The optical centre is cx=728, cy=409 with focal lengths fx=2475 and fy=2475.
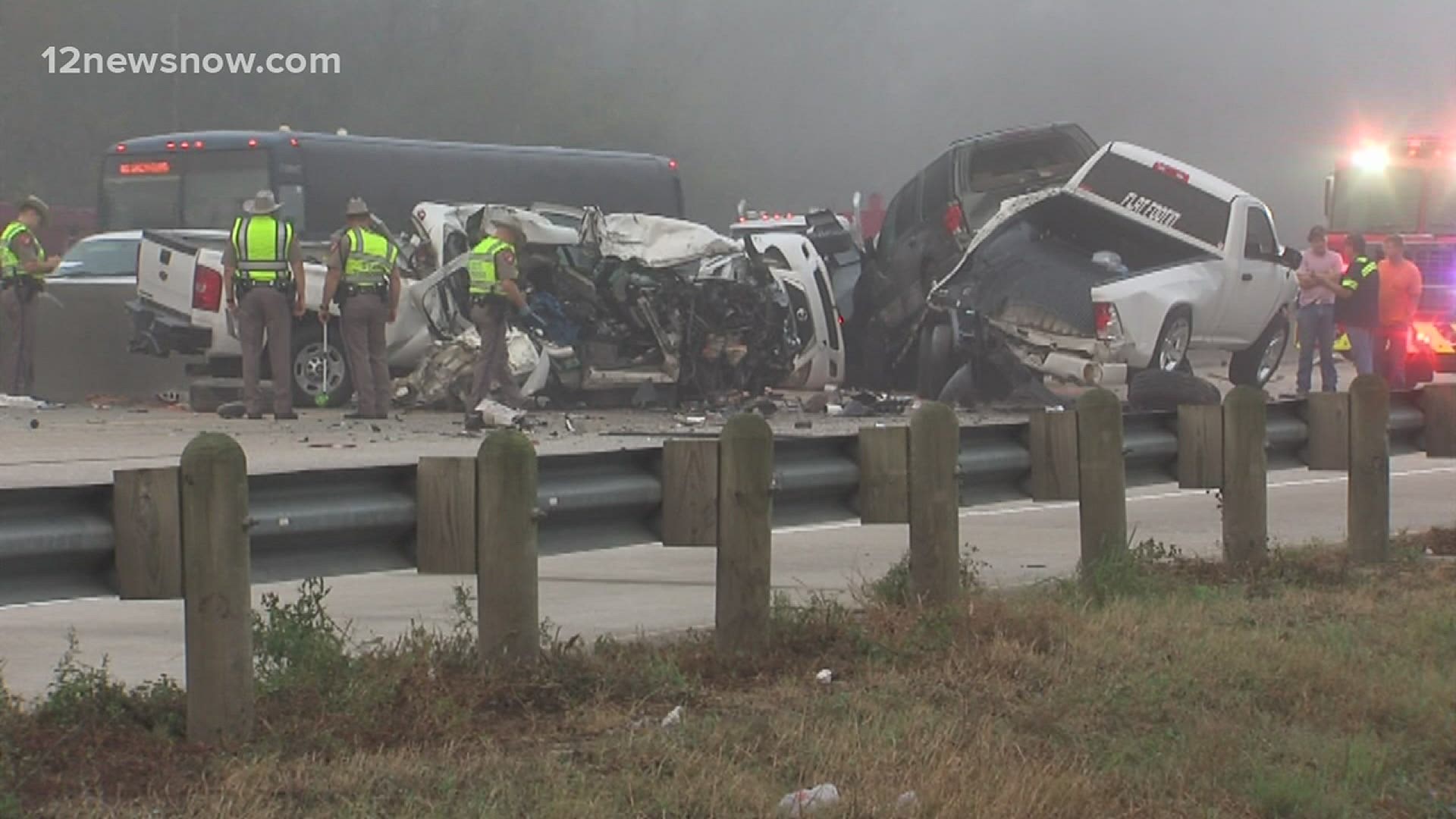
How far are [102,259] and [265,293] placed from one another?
5.24m

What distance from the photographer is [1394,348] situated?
22656 millimetres

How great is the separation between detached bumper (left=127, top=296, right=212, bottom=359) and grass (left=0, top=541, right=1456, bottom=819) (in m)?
13.3

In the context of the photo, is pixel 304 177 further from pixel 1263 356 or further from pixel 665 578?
pixel 665 578

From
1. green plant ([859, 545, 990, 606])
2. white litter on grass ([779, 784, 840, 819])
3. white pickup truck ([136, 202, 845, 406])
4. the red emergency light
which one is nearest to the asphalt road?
green plant ([859, 545, 990, 606])

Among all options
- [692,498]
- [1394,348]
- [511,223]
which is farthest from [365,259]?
[692,498]

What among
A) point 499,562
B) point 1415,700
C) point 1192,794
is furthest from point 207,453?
point 1415,700

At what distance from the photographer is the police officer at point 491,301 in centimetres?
1855

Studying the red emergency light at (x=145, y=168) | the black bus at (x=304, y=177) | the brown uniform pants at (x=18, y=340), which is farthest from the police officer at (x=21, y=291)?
the red emergency light at (x=145, y=168)

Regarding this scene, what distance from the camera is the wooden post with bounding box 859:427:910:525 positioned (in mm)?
7426

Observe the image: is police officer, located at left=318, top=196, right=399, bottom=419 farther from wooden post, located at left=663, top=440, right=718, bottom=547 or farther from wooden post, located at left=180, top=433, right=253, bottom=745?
wooden post, located at left=180, top=433, right=253, bottom=745

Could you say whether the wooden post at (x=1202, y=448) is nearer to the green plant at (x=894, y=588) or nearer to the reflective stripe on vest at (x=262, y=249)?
the green plant at (x=894, y=588)

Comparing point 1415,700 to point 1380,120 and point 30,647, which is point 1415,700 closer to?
point 30,647

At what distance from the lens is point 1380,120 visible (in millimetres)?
39438
